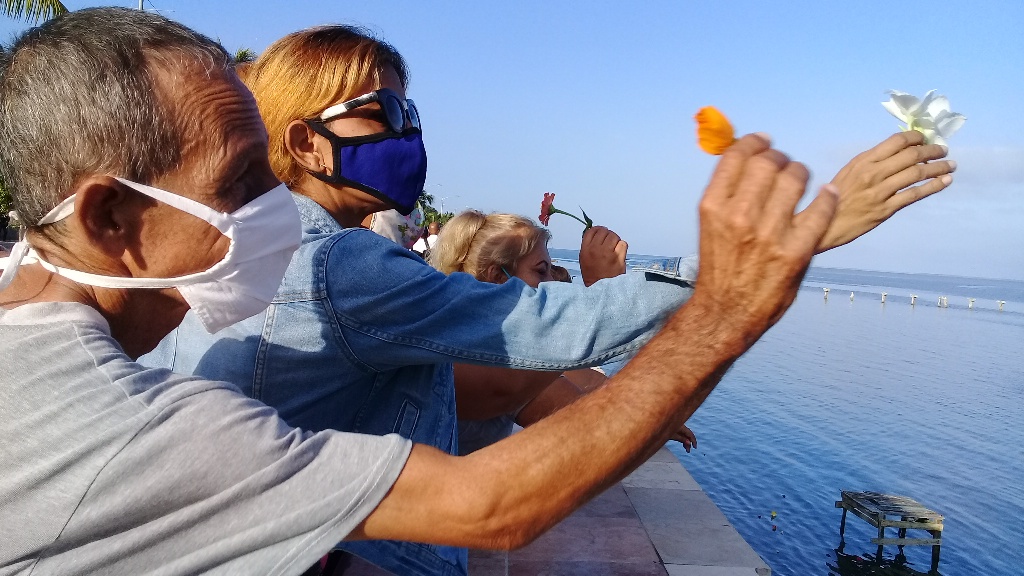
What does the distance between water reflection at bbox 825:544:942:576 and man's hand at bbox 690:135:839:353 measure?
1426 cm

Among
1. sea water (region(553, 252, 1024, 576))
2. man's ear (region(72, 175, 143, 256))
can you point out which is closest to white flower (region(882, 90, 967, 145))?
man's ear (region(72, 175, 143, 256))

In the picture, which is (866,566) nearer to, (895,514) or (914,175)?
(895,514)

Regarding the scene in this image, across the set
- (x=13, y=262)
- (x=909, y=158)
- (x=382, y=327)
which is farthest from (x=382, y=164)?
(x=909, y=158)

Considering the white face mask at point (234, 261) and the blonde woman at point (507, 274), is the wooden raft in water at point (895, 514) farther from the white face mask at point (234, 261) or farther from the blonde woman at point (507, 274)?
the white face mask at point (234, 261)

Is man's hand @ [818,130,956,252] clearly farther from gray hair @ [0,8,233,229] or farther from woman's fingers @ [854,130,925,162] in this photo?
gray hair @ [0,8,233,229]

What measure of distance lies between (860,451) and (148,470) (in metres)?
21.1

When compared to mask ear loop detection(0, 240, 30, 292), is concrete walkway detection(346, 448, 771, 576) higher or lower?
lower

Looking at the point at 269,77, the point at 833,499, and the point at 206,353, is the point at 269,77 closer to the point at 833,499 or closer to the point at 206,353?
the point at 206,353

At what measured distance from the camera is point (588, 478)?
4.33 feet

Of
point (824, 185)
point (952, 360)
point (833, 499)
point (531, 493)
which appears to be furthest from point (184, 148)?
point (952, 360)

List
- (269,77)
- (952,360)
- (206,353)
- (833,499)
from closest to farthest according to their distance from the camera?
(206,353) < (269,77) < (833,499) < (952,360)

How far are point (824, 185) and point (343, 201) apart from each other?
4.93 feet

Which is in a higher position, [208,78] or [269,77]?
[269,77]

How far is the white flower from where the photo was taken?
1520 mm
